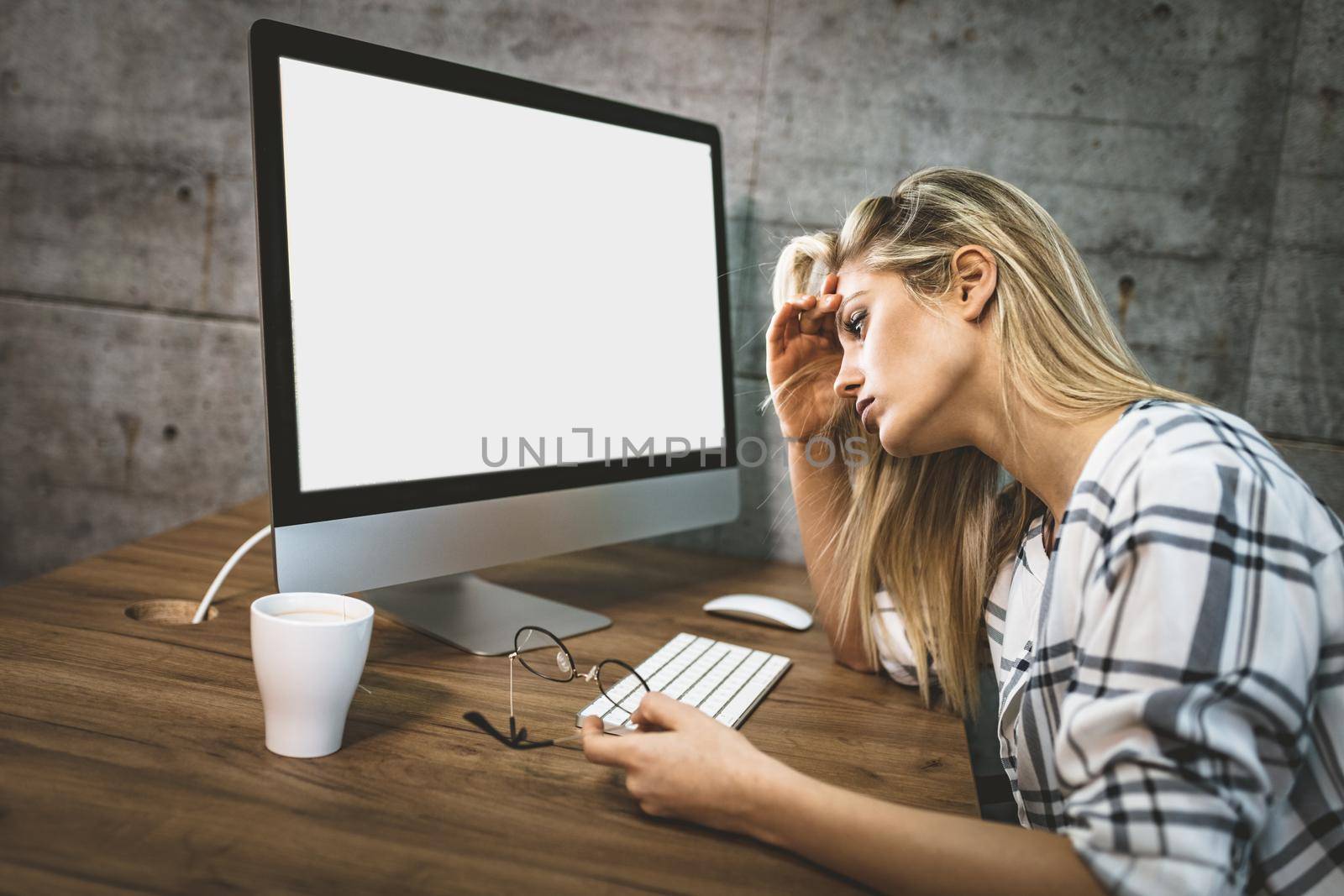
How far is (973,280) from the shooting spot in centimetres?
90

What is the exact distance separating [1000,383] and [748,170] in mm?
707

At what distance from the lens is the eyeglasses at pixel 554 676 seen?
752mm

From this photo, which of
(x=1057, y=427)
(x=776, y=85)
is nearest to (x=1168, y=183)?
(x=776, y=85)

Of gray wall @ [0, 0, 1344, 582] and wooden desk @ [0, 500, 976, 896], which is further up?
gray wall @ [0, 0, 1344, 582]

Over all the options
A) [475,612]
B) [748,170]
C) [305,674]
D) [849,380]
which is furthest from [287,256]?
[748,170]

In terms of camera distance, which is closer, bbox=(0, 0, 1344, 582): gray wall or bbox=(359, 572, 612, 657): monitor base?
bbox=(359, 572, 612, 657): monitor base

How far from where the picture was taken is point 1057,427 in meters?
0.85

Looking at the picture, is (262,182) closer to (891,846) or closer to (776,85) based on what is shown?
(891,846)

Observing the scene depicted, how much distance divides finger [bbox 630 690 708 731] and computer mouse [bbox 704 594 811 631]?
44cm

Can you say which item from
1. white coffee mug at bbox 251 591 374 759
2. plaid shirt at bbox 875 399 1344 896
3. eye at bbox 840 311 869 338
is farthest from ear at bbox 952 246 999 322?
white coffee mug at bbox 251 591 374 759

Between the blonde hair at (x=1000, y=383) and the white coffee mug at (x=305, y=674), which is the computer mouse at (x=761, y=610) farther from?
the white coffee mug at (x=305, y=674)

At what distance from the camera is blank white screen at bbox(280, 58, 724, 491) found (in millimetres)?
805

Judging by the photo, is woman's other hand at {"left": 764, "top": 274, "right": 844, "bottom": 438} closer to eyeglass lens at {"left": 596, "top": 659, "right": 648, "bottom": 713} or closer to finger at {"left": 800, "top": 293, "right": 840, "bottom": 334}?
finger at {"left": 800, "top": 293, "right": 840, "bottom": 334}

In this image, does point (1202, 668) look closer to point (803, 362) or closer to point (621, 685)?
point (621, 685)
